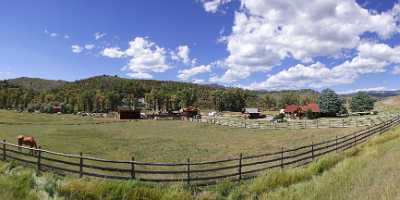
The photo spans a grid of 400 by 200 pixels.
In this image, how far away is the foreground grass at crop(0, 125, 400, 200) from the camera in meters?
15.0

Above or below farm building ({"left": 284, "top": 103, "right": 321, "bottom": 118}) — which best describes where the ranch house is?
below

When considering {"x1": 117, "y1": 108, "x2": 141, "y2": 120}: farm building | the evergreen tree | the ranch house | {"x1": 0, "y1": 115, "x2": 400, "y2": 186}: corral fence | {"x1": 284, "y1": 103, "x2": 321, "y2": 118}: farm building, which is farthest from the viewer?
the ranch house

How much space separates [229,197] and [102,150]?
63.1ft

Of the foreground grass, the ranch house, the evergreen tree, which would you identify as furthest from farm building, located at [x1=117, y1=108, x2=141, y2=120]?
the foreground grass

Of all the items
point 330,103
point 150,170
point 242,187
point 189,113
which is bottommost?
point 242,187

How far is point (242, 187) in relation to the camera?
733 inches

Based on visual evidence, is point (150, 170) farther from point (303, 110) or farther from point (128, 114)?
point (303, 110)

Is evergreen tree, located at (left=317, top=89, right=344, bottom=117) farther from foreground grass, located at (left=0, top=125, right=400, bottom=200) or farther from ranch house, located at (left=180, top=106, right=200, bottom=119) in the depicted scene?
foreground grass, located at (left=0, top=125, right=400, bottom=200)

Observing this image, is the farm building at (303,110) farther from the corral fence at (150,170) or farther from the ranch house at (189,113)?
the corral fence at (150,170)

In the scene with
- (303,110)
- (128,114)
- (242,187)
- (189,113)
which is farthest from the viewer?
(189,113)

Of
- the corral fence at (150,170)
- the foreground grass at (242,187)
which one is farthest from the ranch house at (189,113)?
the foreground grass at (242,187)

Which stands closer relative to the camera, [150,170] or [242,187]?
[242,187]

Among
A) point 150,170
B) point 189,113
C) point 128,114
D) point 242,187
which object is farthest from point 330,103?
point 242,187

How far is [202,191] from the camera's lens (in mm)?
17984
